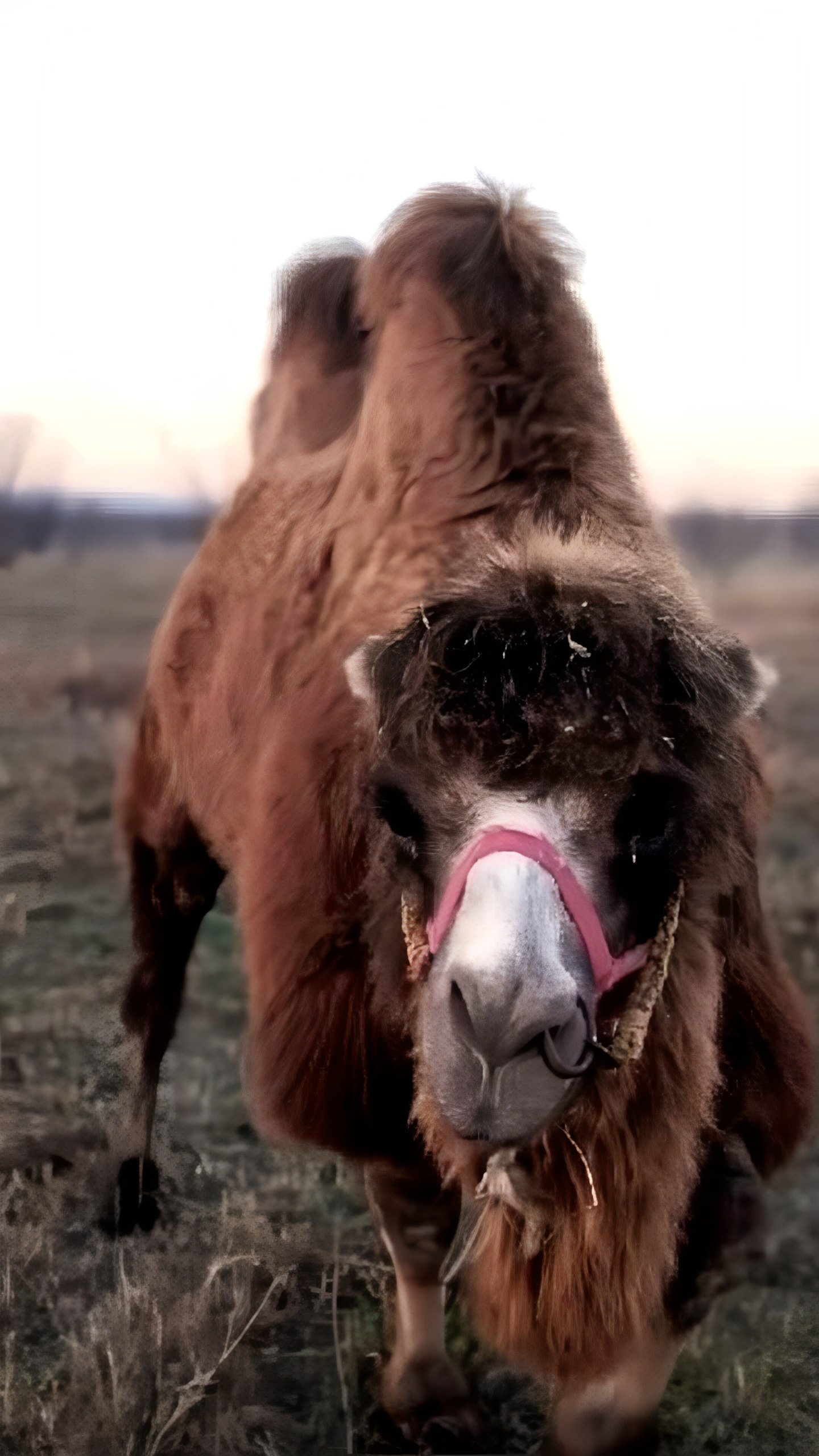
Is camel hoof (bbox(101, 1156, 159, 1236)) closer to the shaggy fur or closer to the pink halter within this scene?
the shaggy fur

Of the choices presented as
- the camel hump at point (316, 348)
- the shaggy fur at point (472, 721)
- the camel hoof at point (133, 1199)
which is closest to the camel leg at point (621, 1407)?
the shaggy fur at point (472, 721)

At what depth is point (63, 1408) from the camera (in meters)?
2.17

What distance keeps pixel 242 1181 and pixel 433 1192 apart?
0.91m

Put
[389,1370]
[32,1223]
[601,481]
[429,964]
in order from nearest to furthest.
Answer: [429,964], [601,481], [389,1370], [32,1223]

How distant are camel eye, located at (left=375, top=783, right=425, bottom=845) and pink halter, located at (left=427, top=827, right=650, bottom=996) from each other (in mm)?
105

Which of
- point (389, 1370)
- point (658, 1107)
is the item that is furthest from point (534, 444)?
point (389, 1370)

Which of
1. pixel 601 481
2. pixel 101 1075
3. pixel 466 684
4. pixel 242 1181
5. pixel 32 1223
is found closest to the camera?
pixel 466 684

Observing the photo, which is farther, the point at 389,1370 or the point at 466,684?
the point at 389,1370

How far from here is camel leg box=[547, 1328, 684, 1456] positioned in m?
1.73

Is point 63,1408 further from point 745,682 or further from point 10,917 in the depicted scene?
point 745,682

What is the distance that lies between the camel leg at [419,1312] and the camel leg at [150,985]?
83cm

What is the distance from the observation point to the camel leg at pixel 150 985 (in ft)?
9.14

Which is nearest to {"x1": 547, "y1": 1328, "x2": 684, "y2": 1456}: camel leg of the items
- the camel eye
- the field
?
the field

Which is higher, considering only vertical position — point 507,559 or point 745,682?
point 507,559
